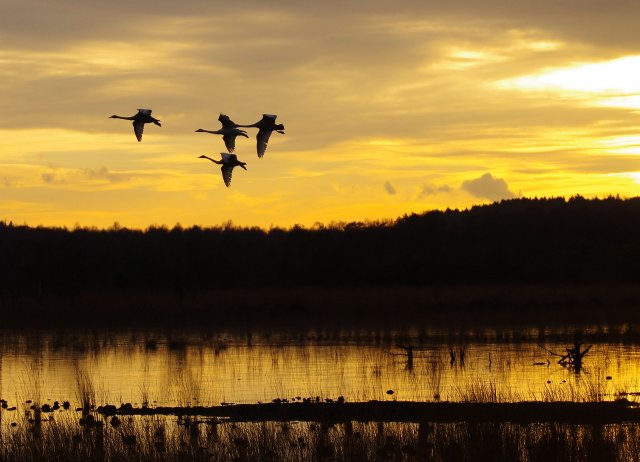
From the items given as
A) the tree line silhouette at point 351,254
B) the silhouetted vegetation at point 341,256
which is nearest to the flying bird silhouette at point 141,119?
the silhouetted vegetation at point 341,256

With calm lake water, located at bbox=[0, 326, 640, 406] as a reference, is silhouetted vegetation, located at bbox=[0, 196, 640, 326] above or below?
above

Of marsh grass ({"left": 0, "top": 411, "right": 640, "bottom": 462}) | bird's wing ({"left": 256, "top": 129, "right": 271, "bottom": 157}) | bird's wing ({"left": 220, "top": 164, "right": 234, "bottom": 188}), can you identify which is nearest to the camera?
bird's wing ({"left": 256, "top": 129, "right": 271, "bottom": 157})

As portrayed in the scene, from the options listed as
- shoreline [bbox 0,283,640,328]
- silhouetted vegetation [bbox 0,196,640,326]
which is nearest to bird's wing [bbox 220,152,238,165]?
shoreline [bbox 0,283,640,328]

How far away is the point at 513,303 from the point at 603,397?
3665 centimetres

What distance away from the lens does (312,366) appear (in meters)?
34.2

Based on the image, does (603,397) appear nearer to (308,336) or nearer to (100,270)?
(308,336)

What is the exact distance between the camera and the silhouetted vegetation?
87.1 m

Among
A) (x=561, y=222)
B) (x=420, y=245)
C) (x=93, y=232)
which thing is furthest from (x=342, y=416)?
(x=93, y=232)

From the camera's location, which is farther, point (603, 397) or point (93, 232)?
point (93, 232)

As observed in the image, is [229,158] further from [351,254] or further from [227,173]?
[351,254]

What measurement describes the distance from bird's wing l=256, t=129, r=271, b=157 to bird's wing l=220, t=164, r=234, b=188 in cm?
56

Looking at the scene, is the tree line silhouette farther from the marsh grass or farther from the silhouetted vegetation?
the marsh grass

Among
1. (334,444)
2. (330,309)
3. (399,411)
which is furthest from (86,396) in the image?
(330,309)

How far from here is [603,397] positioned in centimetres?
2636
